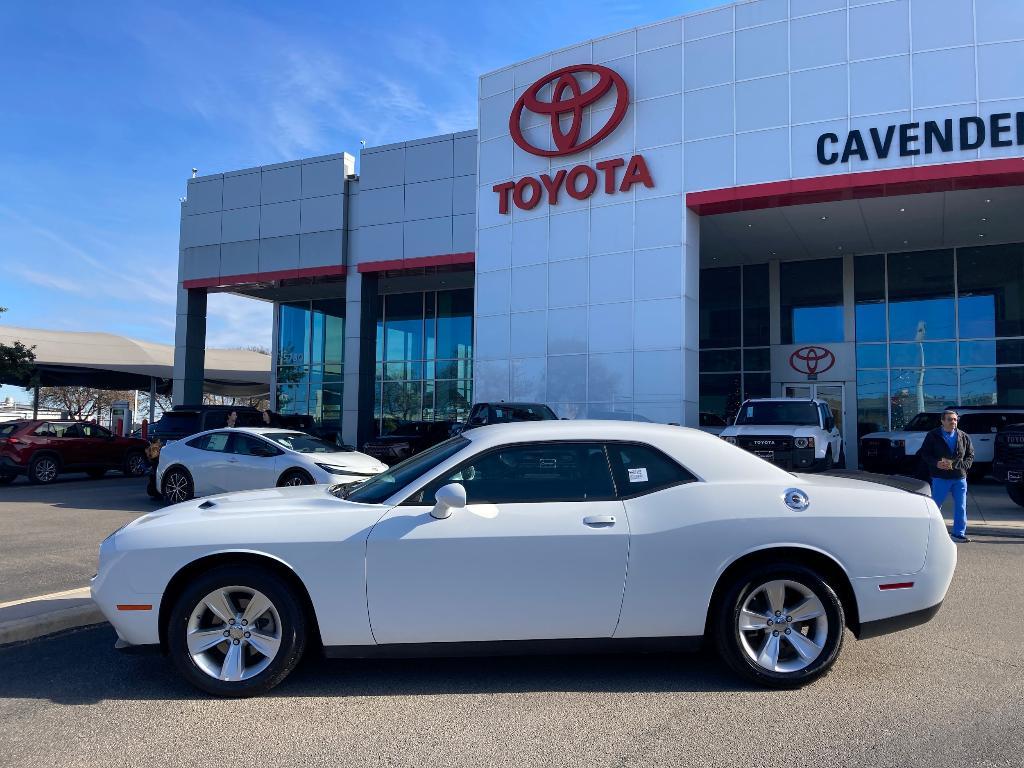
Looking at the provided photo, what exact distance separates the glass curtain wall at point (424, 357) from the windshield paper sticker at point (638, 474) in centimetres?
2628

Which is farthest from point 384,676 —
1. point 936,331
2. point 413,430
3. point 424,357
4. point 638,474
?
point 424,357

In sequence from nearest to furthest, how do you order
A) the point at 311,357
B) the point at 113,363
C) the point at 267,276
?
the point at 267,276
the point at 311,357
the point at 113,363

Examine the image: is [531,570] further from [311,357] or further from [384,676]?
[311,357]

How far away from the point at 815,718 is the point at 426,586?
6.94 ft

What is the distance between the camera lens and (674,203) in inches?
746

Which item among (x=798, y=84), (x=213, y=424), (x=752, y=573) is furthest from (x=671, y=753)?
(x=798, y=84)

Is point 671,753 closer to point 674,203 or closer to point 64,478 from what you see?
point 674,203

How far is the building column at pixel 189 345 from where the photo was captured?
94.6ft

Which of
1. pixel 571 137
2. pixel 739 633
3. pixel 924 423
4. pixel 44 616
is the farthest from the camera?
pixel 571 137

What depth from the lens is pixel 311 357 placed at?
1344 inches

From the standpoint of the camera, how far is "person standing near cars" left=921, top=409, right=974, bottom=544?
967cm

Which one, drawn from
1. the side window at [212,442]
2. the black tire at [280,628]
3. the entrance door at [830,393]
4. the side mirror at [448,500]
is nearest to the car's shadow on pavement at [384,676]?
the black tire at [280,628]

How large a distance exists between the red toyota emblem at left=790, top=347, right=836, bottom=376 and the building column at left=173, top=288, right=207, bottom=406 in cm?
2117

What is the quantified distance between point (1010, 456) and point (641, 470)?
9.94 metres
